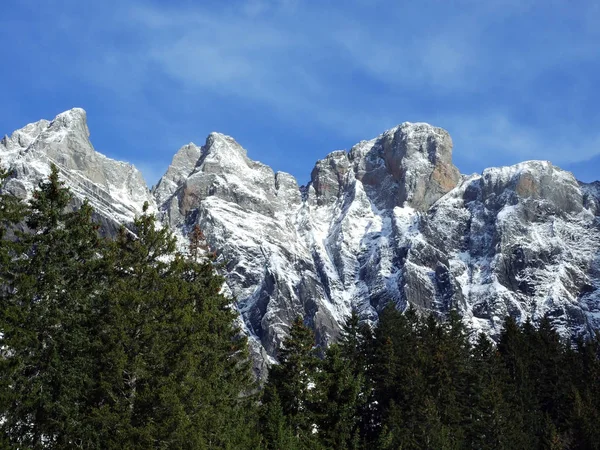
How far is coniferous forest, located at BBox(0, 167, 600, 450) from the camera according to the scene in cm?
2844

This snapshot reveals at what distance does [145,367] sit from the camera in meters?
31.0

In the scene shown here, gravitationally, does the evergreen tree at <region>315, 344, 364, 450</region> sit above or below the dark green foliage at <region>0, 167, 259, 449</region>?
above

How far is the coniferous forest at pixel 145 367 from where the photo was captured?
28.4m

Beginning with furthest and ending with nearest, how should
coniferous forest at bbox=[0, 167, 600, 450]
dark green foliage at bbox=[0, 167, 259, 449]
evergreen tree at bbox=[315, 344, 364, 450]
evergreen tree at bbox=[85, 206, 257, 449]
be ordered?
evergreen tree at bbox=[315, 344, 364, 450], evergreen tree at bbox=[85, 206, 257, 449], coniferous forest at bbox=[0, 167, 600, 450], dark green foliage at bbox=[0, 167, 259, 449]

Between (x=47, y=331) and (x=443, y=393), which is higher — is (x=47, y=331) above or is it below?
below

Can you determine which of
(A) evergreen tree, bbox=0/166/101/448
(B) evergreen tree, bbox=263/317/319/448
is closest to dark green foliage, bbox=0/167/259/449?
(A) evergreen tree, bbox=0/166/101/448

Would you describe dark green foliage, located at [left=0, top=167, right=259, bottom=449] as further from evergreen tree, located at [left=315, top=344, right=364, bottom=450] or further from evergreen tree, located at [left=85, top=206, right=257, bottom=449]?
evergreen tree, located at [left=315, top=344, right=364, bottom=450]

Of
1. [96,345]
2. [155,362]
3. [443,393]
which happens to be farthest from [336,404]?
[96,345]

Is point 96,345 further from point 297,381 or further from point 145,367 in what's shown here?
point 297,381

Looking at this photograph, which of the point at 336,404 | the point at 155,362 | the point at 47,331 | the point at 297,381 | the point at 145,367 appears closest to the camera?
the point at 47,331

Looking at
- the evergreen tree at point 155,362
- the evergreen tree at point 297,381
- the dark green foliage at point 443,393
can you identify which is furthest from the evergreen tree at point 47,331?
the evergreen tree at point 297,381

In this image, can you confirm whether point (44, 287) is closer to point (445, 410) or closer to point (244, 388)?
point (244, 388)

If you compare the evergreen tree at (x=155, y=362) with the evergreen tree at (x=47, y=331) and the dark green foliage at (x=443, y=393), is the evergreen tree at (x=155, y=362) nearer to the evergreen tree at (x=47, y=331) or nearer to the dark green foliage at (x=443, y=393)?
the evergreen tree at (x=47, y=331)

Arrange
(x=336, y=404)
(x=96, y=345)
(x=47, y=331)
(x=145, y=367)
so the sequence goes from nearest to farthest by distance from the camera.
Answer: (x=47, y=331), (x=96, y=345), (x=145, y=367), (x=336, y=404)
